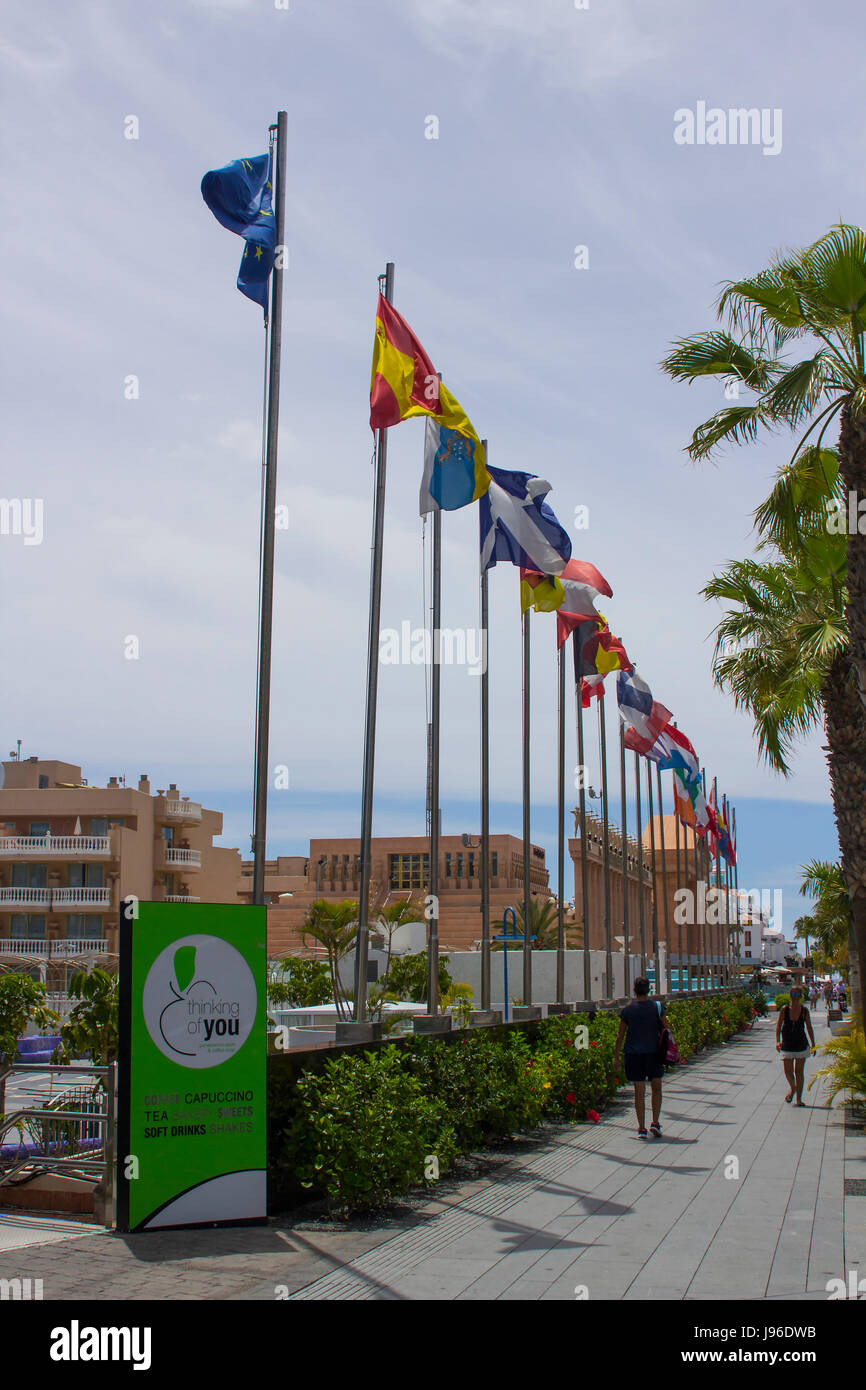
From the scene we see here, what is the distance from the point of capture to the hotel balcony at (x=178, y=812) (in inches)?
2180

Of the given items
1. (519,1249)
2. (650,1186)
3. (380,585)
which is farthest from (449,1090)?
(380,585)

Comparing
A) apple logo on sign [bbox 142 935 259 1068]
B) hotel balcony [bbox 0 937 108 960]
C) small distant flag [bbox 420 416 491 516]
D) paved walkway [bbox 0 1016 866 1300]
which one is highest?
small distant flag [bbox 420 416 491 516]

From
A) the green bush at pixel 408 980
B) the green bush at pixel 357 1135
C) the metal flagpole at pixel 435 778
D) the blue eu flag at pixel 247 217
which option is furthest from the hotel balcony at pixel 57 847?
the green bush at pixel 357 1135

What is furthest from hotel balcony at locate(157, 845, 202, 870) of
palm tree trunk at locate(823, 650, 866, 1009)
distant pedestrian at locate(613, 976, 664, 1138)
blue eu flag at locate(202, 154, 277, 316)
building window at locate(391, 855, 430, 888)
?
blue eu flag at locate(202, 154, 277, 316)

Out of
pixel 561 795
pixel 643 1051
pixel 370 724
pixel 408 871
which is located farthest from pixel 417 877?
pixel 370 724

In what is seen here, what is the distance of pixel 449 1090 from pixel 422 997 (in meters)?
30.4

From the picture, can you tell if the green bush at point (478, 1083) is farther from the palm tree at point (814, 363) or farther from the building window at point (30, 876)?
the building window at point (30, 876)

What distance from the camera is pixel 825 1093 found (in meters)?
19.0

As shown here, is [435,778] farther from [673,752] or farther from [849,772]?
[673,752]

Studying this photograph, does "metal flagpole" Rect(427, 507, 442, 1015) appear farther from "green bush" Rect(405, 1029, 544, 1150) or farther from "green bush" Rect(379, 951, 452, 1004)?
"green bush" Rect(379, 951, 452, 1004)

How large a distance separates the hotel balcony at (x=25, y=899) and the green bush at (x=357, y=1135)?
4291cm

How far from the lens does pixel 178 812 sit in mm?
55625

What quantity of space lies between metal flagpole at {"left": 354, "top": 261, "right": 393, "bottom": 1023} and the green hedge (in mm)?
728

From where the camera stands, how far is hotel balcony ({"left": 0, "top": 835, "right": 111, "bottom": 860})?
167 ft
